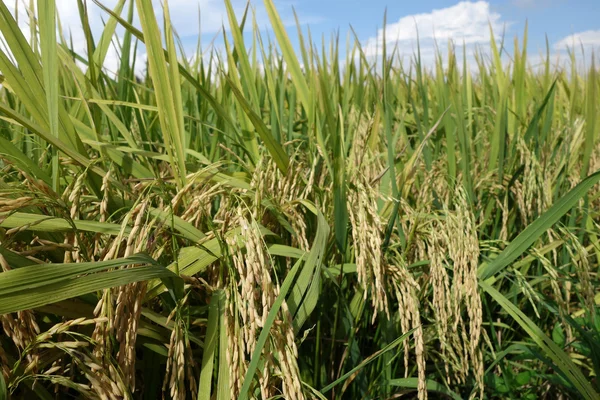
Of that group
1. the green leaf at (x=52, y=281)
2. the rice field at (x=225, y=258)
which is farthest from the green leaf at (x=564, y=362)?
the green leaf at (x=52, y=281)

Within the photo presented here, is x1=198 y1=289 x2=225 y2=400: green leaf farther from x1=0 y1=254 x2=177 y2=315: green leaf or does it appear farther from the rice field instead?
x1=0 y1=254 x2=177 y2=315: green leaf

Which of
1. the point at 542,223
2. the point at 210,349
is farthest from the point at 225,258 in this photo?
the point at 542,223

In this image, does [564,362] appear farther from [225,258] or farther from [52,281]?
[52,281]

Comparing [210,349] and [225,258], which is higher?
[225,258]

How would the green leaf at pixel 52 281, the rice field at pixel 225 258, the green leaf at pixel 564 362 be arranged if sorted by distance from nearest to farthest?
the green leaf at pixel 52 281 → the rice field at pixel 225 258 → the green leaf at pixel 564 362

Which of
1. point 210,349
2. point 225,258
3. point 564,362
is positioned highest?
point 225,258

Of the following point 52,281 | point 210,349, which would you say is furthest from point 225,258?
point 52,281

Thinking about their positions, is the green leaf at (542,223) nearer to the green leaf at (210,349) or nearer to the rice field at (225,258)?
the rice field at (225,258)

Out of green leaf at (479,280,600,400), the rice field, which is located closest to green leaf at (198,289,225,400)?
the rice field

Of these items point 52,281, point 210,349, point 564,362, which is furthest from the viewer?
point 564,362

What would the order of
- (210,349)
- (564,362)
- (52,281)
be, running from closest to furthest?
(52,281) → (210,349) → (564,362)

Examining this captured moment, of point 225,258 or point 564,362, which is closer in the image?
point 225,258

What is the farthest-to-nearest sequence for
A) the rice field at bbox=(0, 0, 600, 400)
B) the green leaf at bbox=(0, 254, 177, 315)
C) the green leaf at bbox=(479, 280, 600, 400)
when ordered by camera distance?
the green leaf at bbox=(479, 280, 600, 400) < the rice field at bbox=(0, 0, 600, 400) < the green leaf at bbox=(0, 254, 177, 315)

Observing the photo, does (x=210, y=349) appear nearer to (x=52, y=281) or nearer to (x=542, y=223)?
(x=52, y=281)
